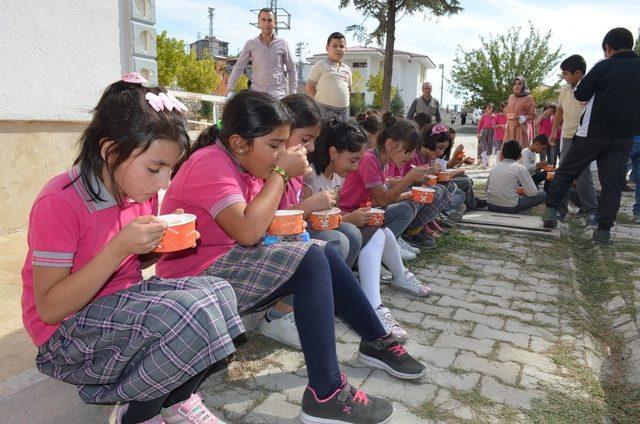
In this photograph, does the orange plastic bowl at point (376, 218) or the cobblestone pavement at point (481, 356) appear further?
the orange plastic bowl at point (376, 218)

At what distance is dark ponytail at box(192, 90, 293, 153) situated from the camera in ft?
6.72

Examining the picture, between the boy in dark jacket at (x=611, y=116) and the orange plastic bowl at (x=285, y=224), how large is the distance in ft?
12.9

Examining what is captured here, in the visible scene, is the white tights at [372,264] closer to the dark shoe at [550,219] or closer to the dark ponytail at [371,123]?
the dark ponytail at [371,123]

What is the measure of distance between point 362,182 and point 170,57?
101ft

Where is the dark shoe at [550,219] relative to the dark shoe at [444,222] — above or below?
above

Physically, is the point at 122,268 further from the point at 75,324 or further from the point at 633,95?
the point at 633,95

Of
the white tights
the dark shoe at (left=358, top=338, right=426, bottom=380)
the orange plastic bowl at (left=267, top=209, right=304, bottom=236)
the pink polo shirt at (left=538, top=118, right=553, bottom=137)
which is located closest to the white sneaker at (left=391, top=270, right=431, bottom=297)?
the white tights

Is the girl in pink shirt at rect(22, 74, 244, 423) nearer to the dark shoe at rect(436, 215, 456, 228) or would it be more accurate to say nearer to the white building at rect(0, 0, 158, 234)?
the white building at rect(0, 0, 158, 234)

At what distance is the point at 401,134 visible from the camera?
360cm

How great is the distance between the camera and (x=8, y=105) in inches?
148

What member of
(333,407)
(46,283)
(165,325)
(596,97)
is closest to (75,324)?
(46,283)

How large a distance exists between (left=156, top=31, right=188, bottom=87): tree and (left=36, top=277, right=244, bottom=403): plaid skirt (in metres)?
30.9

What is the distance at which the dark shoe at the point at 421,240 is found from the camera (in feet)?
14.8

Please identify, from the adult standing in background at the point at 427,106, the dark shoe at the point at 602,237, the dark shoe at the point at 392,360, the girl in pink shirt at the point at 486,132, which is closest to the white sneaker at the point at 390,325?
the dark shoe at the point at 392,360
